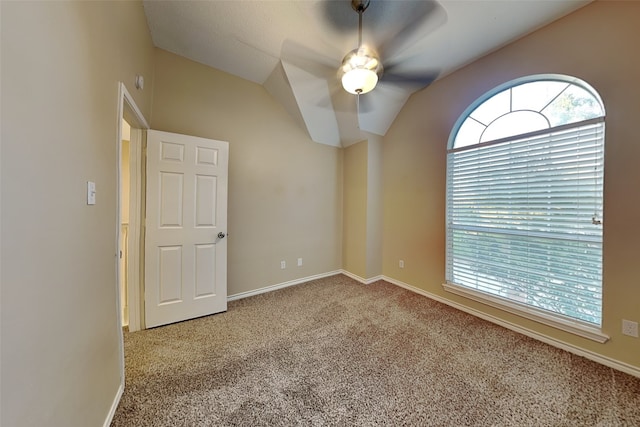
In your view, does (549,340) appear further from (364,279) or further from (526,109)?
(526,109)

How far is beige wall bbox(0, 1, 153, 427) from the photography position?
0.64m

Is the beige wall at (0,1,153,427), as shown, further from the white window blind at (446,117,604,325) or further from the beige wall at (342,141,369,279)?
the white window blind at (446,117,604,325)

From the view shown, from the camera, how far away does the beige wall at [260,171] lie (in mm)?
2422

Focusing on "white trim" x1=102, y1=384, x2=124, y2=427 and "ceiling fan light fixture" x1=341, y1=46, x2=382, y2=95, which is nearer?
"white trim" x1=102, y1=384, x2=124, y2=427

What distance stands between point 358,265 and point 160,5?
3.65 m

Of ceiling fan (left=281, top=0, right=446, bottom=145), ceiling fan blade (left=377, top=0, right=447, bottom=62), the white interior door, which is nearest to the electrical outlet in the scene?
ceiling fan (left=281, top=0, right=446, bottom=145)

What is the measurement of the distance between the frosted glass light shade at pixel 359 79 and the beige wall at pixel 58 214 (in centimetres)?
150

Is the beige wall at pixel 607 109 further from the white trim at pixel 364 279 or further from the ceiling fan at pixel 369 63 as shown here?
the white trim at pixel 364 279

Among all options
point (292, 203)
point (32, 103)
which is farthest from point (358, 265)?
point (32, 103)

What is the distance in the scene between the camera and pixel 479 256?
2.42 meters

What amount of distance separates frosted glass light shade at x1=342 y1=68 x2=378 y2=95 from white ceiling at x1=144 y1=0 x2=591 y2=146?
1.91 ft

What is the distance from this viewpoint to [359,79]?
1.67 m

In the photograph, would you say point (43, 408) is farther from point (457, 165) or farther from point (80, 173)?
point (457, 165)

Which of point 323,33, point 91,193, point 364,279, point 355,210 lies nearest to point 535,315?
point 364,279
